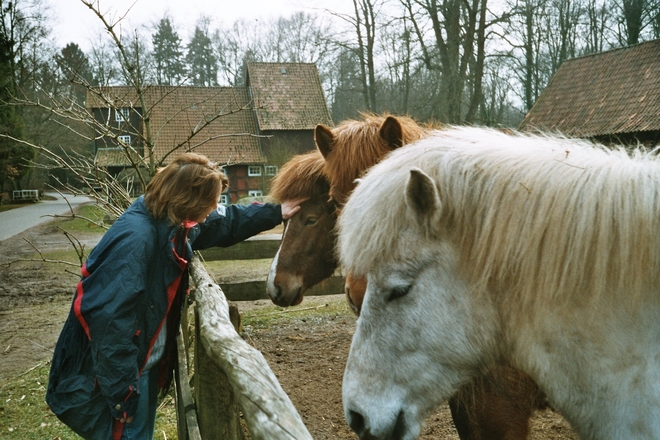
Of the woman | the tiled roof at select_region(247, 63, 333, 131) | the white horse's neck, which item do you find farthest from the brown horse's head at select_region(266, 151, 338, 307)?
the tiled roof at select_region(247, 63, 333, 131)

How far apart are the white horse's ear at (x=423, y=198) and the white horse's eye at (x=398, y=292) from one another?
219 millimetres

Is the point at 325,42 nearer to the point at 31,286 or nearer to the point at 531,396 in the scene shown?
the point at 31,286

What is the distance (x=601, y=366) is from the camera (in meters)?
1.33

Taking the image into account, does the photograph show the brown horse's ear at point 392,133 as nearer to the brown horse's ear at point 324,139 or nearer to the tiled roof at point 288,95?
the brown horse's ear at point 324,139

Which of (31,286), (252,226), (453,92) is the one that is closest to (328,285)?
(252,226)

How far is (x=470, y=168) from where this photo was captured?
1.57m

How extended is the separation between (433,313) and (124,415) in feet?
5.48

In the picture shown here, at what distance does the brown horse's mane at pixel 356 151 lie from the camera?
9.53ft

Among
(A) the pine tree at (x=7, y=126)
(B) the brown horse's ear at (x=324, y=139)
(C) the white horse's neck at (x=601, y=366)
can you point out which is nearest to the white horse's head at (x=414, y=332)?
(C) the white horse's neck at (x=601, y=366)

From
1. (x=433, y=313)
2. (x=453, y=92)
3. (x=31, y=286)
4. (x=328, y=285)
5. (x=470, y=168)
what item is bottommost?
(x=31, y=286)

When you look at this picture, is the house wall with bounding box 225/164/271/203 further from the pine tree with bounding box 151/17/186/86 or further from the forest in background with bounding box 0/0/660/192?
the pine tree with bounding box 151/17/186/86

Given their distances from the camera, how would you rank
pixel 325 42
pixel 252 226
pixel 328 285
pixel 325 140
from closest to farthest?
pixel 325 140, pixel 252 226, pixel 328 285, pixel 325 42

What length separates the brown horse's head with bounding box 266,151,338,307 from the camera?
325 cm

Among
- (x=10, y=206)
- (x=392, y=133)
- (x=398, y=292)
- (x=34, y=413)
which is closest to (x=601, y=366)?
(x=398, y=292)
